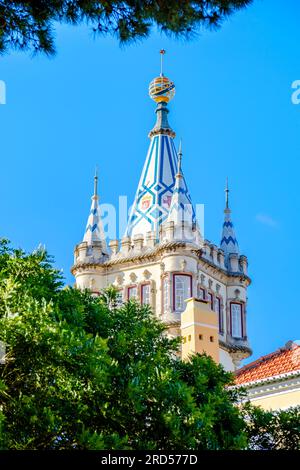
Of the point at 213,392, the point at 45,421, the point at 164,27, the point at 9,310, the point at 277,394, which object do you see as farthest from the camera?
the point at 277,394

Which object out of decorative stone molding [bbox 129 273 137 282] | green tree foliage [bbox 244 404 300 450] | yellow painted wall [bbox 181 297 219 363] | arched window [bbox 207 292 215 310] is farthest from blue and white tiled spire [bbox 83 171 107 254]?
green tree foliage [bbox 244 404 300 450]

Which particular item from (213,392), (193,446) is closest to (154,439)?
(193,446)

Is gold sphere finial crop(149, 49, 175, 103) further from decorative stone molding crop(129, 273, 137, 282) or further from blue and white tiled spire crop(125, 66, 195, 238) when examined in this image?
decorative stone molding crop(129, 273, 137, 282)

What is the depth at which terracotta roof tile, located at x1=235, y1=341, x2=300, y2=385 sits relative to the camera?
24.0 m

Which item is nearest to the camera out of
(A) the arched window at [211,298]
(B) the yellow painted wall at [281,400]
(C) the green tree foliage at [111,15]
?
(C) the green tree foliage at [111,15]

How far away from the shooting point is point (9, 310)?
15672mm

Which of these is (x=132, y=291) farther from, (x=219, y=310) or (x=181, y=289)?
(x=219, y=310)

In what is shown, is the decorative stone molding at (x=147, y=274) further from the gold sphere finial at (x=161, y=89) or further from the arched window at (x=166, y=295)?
the gold sphere finial at (x=161, y=89)

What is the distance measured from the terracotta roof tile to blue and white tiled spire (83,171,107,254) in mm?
20694

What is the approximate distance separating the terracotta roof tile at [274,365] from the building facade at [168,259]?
50.1 feet

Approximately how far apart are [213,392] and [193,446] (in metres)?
1.87

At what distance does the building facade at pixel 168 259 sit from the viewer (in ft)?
142

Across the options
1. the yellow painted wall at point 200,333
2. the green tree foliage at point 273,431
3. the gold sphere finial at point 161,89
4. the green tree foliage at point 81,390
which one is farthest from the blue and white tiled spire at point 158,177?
the green tree foliage at point 81,390

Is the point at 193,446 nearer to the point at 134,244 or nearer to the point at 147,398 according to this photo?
the point at 147,398
